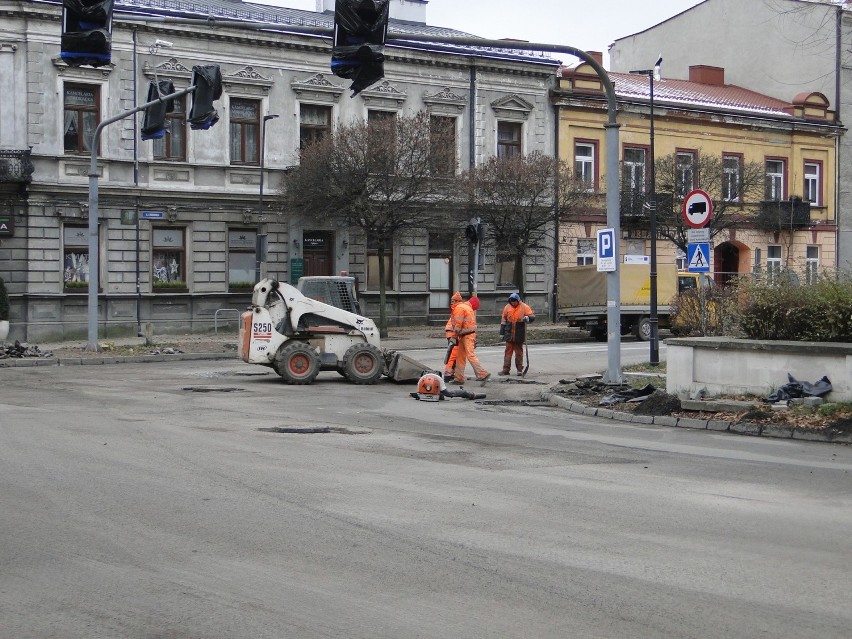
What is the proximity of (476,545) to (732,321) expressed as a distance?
11.7 m

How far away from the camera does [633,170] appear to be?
4353cm

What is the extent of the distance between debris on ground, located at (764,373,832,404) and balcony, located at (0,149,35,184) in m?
24.1

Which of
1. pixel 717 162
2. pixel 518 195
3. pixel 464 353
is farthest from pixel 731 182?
pixel 464 353

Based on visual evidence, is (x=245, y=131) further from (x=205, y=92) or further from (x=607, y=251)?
(x=607, y=251)

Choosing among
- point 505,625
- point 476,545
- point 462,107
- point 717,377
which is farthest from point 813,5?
point 462,107

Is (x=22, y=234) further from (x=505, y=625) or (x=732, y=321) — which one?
(x=505, y=625)

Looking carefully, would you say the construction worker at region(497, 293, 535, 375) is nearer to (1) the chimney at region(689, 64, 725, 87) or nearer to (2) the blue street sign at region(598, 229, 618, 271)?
(2) the blue street sign at region(598, 229, 618, 271)

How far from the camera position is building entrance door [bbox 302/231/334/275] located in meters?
37.3

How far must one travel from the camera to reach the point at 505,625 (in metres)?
5.41

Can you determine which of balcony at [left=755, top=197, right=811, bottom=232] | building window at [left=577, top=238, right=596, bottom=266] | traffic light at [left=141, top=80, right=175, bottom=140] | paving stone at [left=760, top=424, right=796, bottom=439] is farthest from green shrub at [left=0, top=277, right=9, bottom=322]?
balcony at [left=755, top=197, right=811, bottom=232]

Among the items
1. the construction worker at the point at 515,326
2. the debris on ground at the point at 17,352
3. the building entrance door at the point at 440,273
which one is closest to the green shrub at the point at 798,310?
the construction worker at the point at 515,326

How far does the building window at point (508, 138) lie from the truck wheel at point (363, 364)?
21053mm

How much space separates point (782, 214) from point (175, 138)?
2609 cm

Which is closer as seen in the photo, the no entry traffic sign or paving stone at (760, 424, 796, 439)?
paving stone at (760, 424, 796, 439)
